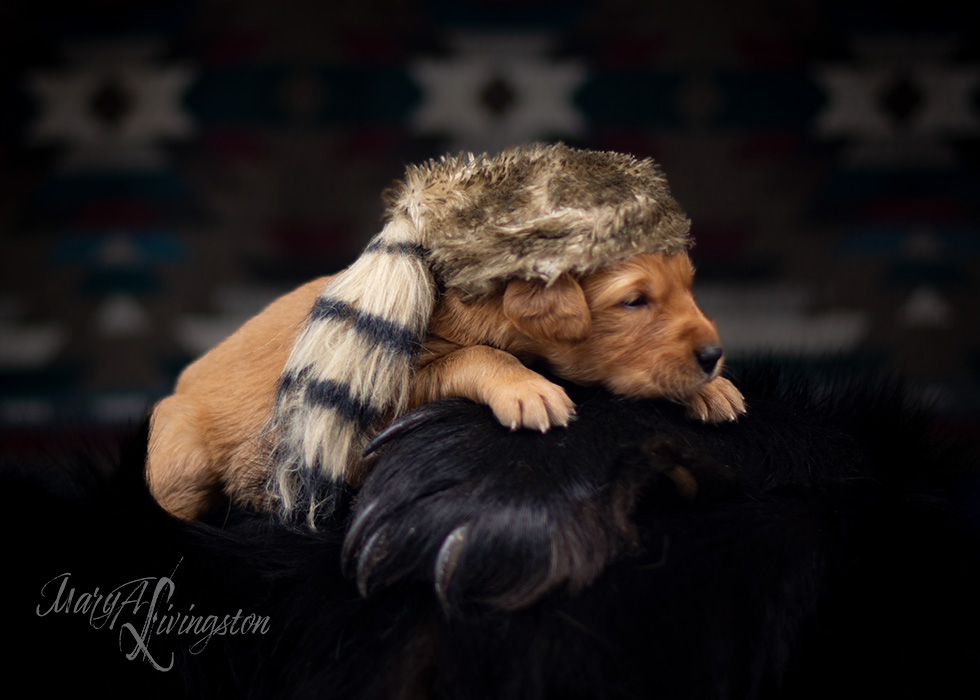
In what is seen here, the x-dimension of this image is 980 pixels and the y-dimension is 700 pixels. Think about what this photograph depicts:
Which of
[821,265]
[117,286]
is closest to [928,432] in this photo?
[821,265]

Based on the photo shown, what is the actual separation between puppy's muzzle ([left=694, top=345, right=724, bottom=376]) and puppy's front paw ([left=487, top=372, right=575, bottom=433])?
0.07m

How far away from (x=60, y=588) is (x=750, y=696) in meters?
0.36

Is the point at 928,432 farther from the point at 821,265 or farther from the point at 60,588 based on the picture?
the point at 821,265

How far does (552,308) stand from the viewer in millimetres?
403

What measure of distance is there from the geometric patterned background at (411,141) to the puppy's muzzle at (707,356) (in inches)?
33.5

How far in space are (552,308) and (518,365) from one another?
4cm

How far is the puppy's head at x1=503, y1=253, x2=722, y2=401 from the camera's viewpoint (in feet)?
1.33

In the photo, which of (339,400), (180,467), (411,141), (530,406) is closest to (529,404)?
(530,406)

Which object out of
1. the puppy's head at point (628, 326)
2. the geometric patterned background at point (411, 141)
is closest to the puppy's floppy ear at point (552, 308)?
the puppy's head at point (628, 326)

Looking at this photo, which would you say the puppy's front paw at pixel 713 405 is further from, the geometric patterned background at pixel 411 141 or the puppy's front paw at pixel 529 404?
the geometric patterned background at pixel 411 141

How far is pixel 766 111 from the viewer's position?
47.6 inches

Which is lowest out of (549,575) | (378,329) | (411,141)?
(549,575)

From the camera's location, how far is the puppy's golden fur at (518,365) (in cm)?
40

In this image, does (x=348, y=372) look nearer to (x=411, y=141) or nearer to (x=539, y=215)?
(x=539, y=215)
